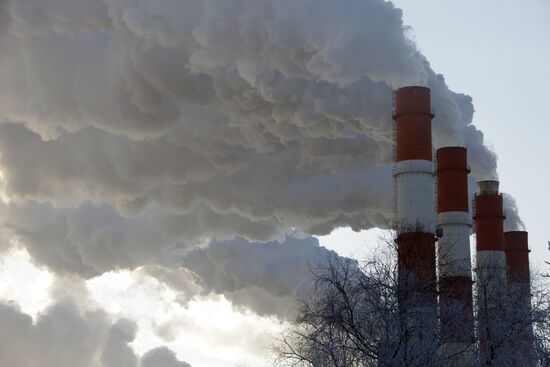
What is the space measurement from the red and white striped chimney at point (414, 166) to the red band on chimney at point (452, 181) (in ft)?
12.3

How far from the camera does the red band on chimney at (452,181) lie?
47.2m

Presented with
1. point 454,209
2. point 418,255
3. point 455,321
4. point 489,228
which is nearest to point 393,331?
point 455,321

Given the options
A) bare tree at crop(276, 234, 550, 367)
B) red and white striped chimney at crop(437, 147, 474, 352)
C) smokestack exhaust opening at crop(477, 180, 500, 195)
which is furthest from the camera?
smokestack exhaust opening at crop(477, 180, 500, 195)

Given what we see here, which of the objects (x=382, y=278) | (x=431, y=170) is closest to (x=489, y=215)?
(x=431, y=170)

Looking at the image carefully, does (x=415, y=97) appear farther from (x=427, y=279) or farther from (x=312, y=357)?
(x=312, y=357)

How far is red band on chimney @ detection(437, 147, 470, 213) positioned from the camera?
47.2 m

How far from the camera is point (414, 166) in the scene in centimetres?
4341

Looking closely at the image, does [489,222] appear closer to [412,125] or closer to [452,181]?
[452,181]

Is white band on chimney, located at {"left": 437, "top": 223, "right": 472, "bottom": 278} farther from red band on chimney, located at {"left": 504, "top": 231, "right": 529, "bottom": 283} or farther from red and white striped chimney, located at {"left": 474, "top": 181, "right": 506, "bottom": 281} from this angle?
red band on chimney, located at {"left": 504, "top": 231, "right": 529, "bottom": 283}

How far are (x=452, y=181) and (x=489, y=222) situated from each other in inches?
291

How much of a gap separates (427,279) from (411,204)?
21.9 ft

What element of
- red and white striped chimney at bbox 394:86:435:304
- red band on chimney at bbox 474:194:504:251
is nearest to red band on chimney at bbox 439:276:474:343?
red and white striped chimney at bbox 394:86:435:304

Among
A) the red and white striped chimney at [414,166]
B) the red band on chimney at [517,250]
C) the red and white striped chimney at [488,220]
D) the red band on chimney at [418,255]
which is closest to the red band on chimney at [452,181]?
the red and white striped chimney at [414,166]

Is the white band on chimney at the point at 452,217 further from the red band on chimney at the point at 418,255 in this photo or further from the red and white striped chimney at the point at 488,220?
the red and white striped chimney at the point at 488,220
